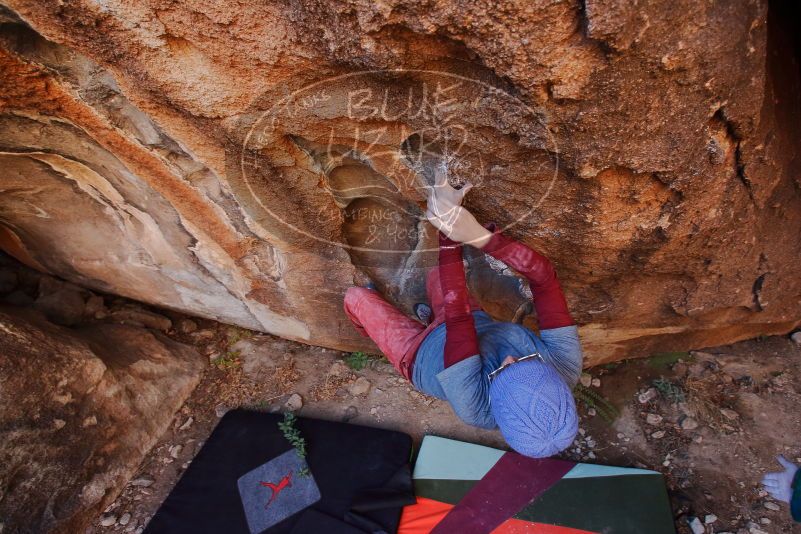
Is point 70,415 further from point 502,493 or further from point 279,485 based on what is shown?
point 502,493

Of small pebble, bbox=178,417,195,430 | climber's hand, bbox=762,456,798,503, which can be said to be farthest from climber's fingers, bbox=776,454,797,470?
small pebble, bbox=178,417,195,430

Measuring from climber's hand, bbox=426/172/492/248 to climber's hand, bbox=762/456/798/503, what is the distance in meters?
1.94

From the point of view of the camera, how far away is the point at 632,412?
8.57 feet

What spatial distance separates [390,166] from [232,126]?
0.56 metres

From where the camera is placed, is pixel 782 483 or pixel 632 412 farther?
pixel 632 412

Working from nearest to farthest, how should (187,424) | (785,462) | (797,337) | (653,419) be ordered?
(785,462) → (653,419) → (797,337) → (187,424)

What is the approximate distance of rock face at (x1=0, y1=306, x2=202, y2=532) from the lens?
2.14 meters

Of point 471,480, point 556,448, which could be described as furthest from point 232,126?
point 471,480

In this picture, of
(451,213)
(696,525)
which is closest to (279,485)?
(451,213)

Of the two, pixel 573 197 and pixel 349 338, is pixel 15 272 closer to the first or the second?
pixel 349 338

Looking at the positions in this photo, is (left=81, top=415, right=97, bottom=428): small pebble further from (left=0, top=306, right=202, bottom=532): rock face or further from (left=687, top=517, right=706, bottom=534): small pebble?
(left=687, top=517, right=706, bottom=534): small pebble

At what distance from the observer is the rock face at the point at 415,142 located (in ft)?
3.76

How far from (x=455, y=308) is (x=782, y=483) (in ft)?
6.29

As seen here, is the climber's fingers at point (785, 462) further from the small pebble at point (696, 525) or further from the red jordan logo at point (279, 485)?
the red jordan logo at point (279, 485)
